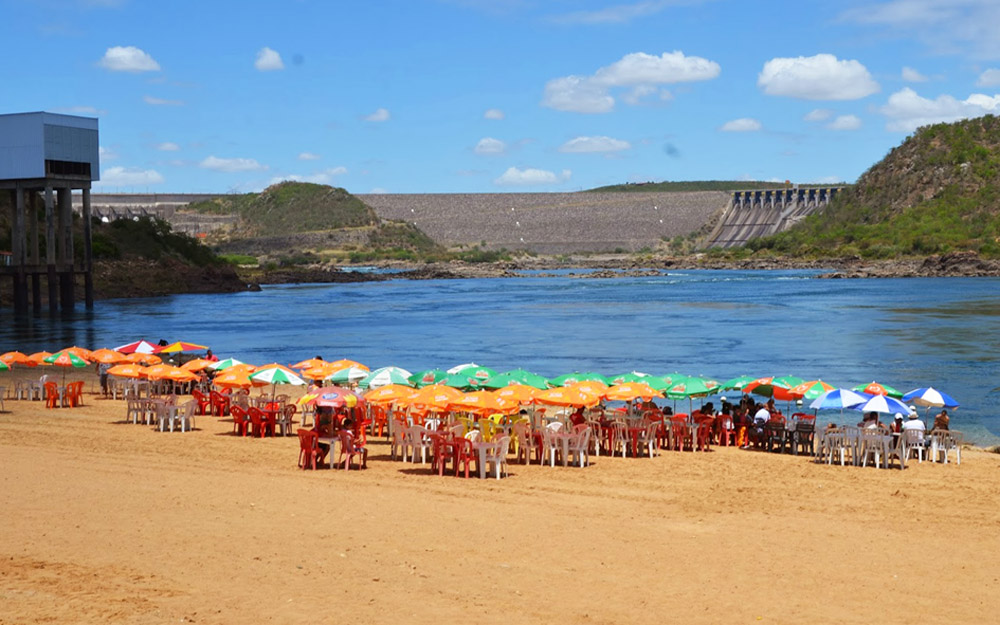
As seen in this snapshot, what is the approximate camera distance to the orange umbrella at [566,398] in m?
19.4

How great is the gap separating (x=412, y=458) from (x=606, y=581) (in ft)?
26.4

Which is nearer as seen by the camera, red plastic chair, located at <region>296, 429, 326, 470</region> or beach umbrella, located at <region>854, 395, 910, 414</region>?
red plastic chair, located at <region>296, 429, 326, 470</region>

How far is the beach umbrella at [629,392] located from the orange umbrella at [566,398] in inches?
27.5

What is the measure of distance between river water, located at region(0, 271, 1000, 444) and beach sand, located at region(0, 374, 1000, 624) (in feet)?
32.8

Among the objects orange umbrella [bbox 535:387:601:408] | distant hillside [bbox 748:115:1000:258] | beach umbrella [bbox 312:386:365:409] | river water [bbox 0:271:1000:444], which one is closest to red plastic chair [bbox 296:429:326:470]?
beach umbrella [bbox 312:386:365:409]

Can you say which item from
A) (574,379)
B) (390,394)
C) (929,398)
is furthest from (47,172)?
(929,398)

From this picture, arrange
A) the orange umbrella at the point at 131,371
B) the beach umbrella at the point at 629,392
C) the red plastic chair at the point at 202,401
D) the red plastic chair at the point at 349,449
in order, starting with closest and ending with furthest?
the red plastic chair at the point at 349,449, the beach umbrella at the point at 629,392, the orange umbrella at the point at 131,371, the red plastic chair at the point at 202,401

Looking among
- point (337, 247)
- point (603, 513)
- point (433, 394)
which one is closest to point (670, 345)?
point (433, 394)

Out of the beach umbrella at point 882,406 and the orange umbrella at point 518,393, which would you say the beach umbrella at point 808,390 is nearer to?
the beach umbrella at point 882,406

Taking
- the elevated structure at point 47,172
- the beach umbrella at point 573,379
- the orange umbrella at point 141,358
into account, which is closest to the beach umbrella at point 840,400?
the beach umbrella at point 573,379

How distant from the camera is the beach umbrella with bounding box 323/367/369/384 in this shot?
24562 millimetres

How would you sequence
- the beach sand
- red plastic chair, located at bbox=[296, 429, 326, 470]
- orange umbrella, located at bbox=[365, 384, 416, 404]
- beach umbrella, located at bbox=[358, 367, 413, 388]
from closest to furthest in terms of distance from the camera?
1. the beach sand
2. red plastic chair, located at bbox=[296, 429, 326, 470]
3. orange umbrella, located at bbox=[365, 384, 416, 404]
4. beach umbrella, located at bbox=[358, 367, 413, 388]

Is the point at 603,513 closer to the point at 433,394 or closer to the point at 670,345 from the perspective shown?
the point at 433,394

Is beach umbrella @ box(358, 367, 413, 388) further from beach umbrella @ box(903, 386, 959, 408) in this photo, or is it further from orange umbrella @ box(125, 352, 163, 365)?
beach umbrella @ box(903, 386, 959, 408)
